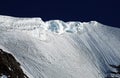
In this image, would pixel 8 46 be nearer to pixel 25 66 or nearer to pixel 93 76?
pixel 25 66

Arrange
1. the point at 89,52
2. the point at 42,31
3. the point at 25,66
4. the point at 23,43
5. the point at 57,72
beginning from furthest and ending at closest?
the point at 89,52 < the point at 42,31 < the point at 23,43 < the point at 57,72 < the point at 25,66

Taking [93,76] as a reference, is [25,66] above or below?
above

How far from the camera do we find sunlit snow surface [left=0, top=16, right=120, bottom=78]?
151250 mm

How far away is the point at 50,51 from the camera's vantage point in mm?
171500

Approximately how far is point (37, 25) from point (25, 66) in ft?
147

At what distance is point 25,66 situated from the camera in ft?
450

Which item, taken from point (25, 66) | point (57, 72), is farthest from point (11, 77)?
point (57, 72)

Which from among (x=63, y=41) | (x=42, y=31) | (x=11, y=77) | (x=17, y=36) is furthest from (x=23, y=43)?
(x=11, y=77)

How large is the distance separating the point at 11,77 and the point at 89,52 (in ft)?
336

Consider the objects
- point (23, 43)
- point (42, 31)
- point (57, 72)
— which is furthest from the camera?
point (42, 31)

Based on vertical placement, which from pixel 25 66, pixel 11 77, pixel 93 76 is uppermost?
pixel 11 77

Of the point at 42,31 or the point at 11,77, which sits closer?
the point at 11,77

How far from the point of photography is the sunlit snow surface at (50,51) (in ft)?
496

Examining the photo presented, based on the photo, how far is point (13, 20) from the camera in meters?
174
